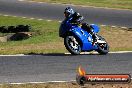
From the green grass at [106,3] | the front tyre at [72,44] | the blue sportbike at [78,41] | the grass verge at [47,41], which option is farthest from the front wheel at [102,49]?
the green grass at [106,3]

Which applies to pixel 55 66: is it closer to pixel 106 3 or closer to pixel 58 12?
pixel 58 12

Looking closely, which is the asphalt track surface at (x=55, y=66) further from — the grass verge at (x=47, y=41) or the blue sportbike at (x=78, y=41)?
the grass verge at (x=47, y=41)

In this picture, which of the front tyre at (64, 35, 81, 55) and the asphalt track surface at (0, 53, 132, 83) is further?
the front tyre at (64, 35, 81, 55)

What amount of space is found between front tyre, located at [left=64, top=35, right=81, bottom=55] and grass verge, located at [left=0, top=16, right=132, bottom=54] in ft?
3.37

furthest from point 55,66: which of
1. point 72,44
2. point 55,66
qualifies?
point 72,44

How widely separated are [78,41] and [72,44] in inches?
11.4

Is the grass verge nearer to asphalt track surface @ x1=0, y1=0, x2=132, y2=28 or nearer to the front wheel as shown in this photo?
the front wheel

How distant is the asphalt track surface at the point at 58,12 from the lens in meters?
27.8

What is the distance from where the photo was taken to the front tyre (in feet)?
52.4

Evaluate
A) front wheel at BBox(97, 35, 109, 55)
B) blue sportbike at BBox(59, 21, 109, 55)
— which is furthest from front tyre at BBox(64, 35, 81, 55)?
front wheel at BBox(97, 35, 109, 55)

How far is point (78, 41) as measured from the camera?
16344 millimetres

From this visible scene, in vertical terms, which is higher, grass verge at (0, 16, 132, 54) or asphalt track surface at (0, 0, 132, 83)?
asphalt track surface at (0, 0, 132, 83)

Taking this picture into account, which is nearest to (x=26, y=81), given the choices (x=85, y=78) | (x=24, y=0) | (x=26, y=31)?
(x=85, y=78)

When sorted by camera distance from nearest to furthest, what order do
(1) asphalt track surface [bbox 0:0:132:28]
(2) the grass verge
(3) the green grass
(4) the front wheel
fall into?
(4) the front wheel → (2) the grass verge → (1) asphalt track surface [bbox 0:0:132:28] → (3) the green grass
